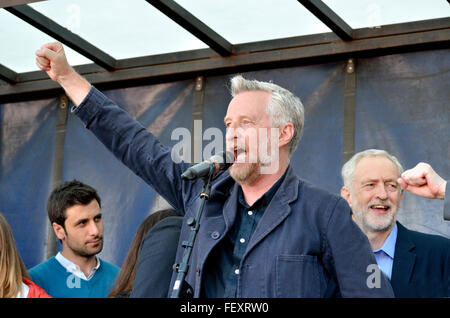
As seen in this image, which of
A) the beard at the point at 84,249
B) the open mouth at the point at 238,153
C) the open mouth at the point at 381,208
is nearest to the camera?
the open mouth at the point at 238,153

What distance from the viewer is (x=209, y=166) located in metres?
2.88

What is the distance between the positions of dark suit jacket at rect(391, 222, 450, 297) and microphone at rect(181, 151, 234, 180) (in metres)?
1.51

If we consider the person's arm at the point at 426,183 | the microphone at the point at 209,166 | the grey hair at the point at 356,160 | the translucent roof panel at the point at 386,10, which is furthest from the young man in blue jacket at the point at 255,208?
the translucent roof panel at the point at 386,10

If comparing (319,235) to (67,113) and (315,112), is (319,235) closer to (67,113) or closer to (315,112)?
(315,112)

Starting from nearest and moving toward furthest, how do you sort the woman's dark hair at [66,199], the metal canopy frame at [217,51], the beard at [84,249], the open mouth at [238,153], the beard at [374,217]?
the open mouth at [238,153] → the beard at [374,217] → the beard at [84,249] → the woman's dark hair at [66,199] → the metal canopy frame at [217,51]

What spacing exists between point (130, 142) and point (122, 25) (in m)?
2.91

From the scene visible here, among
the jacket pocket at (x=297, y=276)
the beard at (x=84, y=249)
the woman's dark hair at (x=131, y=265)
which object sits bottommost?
the jacket pocket at (x=297, y=276)

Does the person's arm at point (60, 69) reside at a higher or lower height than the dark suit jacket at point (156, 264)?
higher

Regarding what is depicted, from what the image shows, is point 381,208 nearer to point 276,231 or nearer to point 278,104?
point 278,104

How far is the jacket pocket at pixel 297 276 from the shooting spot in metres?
2.90

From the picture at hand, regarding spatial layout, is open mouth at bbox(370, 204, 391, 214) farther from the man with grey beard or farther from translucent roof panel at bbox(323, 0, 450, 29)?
translucent roof panel at bbox(323, 0, 450, 29)

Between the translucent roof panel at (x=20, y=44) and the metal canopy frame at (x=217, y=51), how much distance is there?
0.12 metres

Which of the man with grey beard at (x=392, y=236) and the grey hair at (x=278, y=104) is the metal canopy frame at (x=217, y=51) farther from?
the grey hair at (x=278, y=104)

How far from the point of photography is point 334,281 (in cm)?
304
